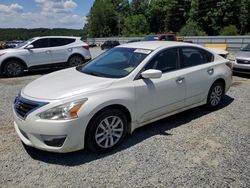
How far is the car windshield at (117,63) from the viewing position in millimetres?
4539

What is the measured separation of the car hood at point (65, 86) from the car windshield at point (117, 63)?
0.72ft

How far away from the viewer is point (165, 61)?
493 cm

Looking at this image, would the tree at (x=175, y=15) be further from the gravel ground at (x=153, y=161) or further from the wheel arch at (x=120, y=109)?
the wheel arch at (x=120, y=109)

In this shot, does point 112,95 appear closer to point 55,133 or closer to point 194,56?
point 55,133

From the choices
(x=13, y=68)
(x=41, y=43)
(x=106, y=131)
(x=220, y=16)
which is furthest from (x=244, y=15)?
(x=106, y=131)

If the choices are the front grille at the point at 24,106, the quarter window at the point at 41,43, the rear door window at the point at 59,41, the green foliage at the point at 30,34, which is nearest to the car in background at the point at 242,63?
the rear door window at the point at 59,41

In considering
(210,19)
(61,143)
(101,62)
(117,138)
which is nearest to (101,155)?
(117,138)

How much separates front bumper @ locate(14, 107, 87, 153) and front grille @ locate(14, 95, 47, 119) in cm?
9

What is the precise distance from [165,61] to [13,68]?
8.09 metres

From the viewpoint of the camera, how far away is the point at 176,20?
79.0m

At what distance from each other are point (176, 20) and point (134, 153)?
79164mm

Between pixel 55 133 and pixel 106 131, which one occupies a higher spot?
pixel 55 133

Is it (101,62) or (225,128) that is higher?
(101,62)

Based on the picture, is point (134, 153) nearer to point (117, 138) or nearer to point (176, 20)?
point (117, 138)
